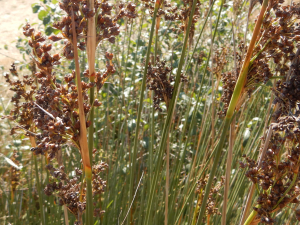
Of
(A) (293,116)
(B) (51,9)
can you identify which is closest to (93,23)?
(A) (293,116)

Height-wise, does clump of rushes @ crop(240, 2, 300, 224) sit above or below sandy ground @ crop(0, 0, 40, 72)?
below

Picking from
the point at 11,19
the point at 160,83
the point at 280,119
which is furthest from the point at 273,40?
the point at 11,19

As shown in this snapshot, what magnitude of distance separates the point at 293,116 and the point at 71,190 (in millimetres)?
554

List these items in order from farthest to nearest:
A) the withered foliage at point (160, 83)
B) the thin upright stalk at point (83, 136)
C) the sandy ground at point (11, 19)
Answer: the sandy ground at point (11, 19), the withered foliage at point (160, 83), the thin upright stalk at point (83, 136)

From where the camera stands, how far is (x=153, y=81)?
0.92 meters

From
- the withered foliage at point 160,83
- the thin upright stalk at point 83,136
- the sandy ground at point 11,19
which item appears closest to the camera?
the thin upright stalk at point 83,136

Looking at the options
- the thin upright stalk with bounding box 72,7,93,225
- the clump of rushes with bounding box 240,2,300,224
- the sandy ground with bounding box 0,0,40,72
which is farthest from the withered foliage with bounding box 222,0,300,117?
the sandy ground with bounding box 0,0,40,72

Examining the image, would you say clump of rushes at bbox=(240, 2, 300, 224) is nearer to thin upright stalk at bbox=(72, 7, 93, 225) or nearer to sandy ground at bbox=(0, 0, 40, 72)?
thin upright stalk at bbox=(72, 7, 93, 225)

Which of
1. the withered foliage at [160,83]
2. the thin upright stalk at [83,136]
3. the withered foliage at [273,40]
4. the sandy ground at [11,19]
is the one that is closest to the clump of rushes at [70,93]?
the thin upright stalk at [83,136]

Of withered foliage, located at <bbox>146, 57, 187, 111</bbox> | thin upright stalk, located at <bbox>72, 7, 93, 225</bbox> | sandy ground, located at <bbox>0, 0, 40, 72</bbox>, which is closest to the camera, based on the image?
thin upright stalk, located at <bbox>72, 7, 93, 225</bbox>

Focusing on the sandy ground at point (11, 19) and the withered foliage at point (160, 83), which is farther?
the sandy ground at point (11, 19)

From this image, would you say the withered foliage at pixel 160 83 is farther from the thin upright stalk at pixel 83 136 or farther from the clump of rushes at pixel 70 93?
the thin upright stalk at pixel 83 136

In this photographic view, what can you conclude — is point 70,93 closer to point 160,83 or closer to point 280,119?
point 160,83

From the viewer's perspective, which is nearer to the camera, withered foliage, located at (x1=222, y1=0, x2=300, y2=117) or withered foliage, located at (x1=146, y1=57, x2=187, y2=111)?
withered foliage, located at (x1=222, y1=0, x2=300, y2=117)
